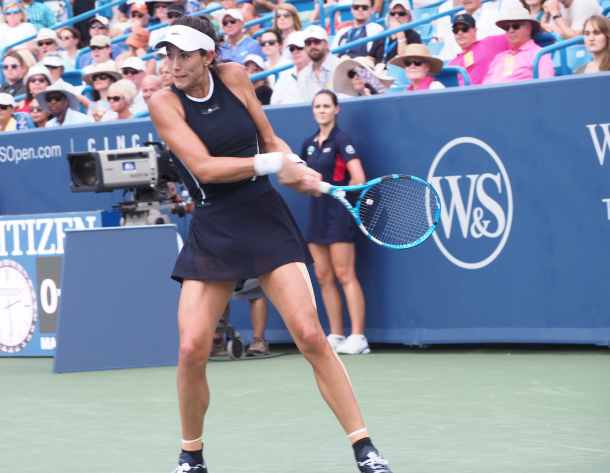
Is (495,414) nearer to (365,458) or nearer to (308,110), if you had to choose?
(365,458)

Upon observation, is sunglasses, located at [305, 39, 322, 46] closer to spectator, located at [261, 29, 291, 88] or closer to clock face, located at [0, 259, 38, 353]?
spectator, located at [261, 29, 291, 88]

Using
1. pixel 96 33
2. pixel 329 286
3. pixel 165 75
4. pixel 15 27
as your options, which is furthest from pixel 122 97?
pixel 15 27

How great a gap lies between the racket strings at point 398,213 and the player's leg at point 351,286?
936 mm

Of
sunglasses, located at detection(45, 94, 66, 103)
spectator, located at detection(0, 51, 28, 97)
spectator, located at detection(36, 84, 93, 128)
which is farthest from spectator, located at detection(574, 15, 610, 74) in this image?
spectator, located at detection(0, 51, 28, 97)

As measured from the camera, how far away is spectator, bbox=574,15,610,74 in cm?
741

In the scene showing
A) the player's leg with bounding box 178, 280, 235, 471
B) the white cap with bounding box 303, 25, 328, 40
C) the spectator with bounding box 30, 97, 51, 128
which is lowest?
the player's leg with bounding box 178, 280, 235, 471

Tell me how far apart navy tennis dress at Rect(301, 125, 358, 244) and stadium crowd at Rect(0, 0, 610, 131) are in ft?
3.72

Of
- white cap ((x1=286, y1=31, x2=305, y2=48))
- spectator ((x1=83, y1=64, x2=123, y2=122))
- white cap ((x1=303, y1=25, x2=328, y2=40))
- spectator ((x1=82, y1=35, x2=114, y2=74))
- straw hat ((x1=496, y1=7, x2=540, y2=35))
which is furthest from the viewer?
spectator ((x1=82, y1=35, x2=114, y2=74))

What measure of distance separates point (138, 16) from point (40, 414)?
9372mm

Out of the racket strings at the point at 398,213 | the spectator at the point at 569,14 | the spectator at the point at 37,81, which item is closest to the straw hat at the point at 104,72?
the spectator at the point at 37,81

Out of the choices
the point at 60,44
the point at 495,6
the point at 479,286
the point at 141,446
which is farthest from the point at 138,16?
the point at 141,446

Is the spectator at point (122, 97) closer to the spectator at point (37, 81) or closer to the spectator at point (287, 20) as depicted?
the spectator at point (37, 81)

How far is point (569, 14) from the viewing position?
368 inches

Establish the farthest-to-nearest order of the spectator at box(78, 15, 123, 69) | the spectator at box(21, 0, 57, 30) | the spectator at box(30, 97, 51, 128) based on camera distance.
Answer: the spectator at box(21, 0, 57, 30) → the spectator at box(78, 15, 123, 69) → the spectator at box(30, 97, 51, 128)
